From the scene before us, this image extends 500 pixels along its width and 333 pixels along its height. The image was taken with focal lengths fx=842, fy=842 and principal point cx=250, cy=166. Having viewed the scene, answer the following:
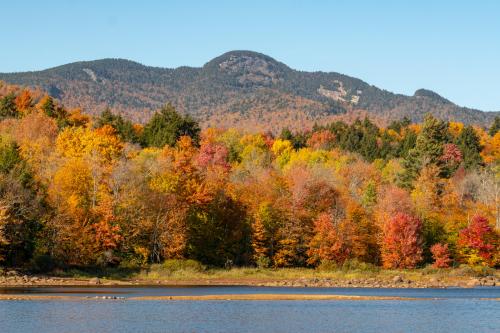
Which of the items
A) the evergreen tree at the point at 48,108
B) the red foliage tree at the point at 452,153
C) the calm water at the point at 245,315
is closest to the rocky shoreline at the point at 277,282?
the calm water at the point at 245,315

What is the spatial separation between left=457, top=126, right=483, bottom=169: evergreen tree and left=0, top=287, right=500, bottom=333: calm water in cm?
8316

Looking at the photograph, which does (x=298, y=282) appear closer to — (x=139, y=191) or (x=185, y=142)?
(x=139, y=191)

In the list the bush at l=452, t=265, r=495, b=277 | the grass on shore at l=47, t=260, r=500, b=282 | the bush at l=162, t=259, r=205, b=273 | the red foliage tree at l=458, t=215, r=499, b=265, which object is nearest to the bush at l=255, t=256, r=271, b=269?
the grass on shore at l=47, t=260, r=500, b=282

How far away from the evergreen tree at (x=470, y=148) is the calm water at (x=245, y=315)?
8316 cm

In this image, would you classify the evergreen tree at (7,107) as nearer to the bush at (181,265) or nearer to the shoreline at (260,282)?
the bush at (181,265)

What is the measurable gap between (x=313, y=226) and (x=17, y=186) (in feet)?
115

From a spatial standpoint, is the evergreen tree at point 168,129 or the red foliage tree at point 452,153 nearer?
the evergreen tree at point 168,129

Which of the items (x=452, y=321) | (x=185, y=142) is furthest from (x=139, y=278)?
(x=185, y=142)

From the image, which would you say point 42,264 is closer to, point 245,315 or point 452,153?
point 245,315

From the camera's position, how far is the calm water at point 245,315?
44344mm

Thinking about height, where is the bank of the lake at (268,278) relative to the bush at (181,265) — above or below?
below

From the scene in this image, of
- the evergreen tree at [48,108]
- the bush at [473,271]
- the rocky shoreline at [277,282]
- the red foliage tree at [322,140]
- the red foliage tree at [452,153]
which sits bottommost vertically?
the bush at [473,271]

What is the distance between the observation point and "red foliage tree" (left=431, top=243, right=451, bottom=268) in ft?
313

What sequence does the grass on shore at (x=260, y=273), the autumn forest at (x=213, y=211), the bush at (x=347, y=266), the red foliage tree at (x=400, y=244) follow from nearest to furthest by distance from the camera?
the autumn forest at (x=213, y=211), the grass on shore at (x=260, y=273), the bush at (x=347, y=266), the red foliage tree at (x=400, y=244)
